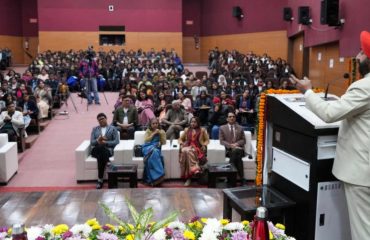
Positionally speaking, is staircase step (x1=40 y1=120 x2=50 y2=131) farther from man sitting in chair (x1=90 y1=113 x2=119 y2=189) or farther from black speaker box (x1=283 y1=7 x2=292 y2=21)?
black speaker box (x1=283 y1=7 x2=292 y2=21)

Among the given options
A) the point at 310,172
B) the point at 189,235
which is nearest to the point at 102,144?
the point at 310,172

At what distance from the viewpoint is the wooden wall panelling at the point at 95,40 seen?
903 inches

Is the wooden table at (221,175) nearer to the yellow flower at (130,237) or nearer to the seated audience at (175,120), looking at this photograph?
the seated audience at (175,120)

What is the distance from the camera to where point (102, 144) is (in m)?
6.39

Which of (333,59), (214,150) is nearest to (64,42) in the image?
(333,59)

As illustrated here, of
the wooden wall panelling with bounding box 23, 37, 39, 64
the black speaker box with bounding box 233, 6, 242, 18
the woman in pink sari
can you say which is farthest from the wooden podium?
the wooden wall panelling with bounding box 23, 37, 39, 64

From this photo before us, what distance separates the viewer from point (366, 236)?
2.04m

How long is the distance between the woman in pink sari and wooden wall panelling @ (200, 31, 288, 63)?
33.5 ft

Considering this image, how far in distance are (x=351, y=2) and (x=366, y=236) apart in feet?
29.4

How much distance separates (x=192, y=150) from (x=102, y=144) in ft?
4.28

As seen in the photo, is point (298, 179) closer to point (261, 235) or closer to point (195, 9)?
point (261, 235)

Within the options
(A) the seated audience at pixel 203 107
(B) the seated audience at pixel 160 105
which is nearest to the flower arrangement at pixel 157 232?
(B) the seated audience at pixel 160 105

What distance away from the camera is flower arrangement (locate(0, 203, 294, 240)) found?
1.64m

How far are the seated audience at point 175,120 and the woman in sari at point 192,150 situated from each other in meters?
1.11
